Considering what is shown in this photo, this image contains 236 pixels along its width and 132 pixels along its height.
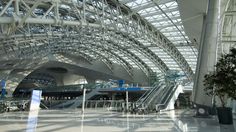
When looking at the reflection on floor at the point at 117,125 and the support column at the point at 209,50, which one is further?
the support column at the point at 209,50

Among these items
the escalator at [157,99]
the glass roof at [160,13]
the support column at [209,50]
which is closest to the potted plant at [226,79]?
the support column at [209,50]

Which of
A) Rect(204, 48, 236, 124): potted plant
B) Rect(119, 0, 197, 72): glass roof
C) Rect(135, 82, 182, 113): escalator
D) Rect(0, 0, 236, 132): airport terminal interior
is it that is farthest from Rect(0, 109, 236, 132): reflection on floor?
Rect(119, 0, 197, 72): glass roof

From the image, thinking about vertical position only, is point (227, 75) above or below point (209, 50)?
below

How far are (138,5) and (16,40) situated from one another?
19.5m

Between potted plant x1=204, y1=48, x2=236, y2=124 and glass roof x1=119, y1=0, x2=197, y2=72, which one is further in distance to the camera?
glass roof x1=119, y1=0, x2=197, y2=72

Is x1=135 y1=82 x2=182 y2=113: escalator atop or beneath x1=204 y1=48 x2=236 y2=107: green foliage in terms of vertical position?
beneath

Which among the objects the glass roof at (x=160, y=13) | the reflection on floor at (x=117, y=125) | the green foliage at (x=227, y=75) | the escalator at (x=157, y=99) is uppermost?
the glass roof at (x=160, y=13)

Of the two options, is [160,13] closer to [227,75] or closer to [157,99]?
[157,99]

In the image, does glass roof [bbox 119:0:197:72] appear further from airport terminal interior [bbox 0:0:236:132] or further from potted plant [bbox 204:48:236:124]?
potted plant [bbox 204:48:236:124]

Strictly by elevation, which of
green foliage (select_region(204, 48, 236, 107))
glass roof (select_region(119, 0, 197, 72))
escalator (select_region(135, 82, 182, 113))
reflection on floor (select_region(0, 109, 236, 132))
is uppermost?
glass roof (select_region(119, 0, 197, 72))

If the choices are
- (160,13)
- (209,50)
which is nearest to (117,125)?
(209,50)

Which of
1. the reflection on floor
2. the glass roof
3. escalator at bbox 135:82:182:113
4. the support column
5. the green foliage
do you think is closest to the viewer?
the reflection on floor

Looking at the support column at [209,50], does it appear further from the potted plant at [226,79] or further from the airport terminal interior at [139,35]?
the potted plant at [226,79]

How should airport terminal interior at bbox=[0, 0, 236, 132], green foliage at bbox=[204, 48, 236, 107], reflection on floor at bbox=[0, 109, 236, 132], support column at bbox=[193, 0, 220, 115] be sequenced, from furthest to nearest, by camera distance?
1. support column at bbox=[193, 0, 220, 115]
2. airport terminal interior at bbox=[0, 0, 236, 132]
3. green foliage at bbox=[204, 48, 236, 107]
4. reflection on floor at bbox=[0, 109, 236, 132]
